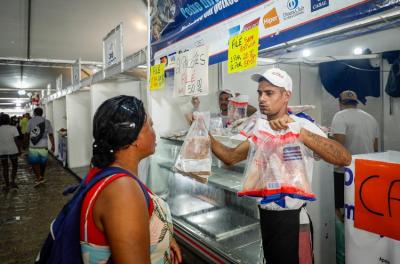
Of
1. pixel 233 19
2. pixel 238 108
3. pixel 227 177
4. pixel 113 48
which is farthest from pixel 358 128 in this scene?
pixel 113 48

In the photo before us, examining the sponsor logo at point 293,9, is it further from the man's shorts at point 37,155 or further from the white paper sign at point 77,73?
the man's shorts at point 37,155

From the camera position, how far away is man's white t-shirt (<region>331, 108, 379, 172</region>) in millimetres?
3613

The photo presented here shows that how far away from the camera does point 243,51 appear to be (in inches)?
80.1

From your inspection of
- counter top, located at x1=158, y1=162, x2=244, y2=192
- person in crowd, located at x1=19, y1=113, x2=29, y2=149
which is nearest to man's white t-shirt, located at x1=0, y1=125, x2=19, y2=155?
counter top, located at x1=158, y1=162, x2=244, y2=192

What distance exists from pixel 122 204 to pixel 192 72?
176cm

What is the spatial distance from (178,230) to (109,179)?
2368 mm

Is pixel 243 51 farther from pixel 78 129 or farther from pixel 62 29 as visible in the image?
pixel 78 129

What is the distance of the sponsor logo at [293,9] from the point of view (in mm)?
1729

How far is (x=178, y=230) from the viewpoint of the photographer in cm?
325

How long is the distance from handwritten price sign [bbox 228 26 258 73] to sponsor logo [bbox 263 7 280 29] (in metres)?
0.08

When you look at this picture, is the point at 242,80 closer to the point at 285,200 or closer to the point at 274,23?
the point at 274,23

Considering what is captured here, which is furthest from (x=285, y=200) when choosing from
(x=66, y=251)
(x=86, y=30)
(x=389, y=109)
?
(x=86, y=30)

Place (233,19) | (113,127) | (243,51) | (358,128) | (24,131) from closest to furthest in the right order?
1. (113,127)
2. (243,51)
3. (233,19)
4. (358,128)
5. (24,131)

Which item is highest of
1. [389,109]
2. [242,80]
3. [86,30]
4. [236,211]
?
[86,30]
